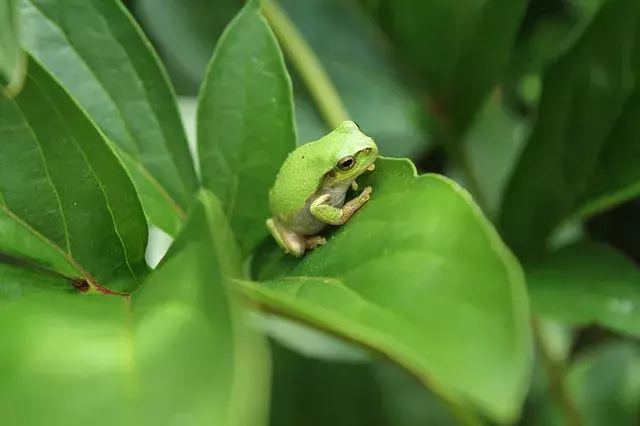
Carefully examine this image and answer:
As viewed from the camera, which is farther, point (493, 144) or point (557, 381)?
point (493, 144)

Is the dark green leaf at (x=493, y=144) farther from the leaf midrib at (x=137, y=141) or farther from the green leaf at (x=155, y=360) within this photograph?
the green leaf at (x=155, y=360)

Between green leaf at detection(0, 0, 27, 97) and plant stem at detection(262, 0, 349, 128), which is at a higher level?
green leaf at detection(0, 0, 27, 97)

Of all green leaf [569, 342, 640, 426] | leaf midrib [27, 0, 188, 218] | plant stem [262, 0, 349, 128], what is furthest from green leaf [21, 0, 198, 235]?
Answer: green leaf [569, 342, 640, 426]

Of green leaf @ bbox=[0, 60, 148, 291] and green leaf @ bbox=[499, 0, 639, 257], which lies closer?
green leaf @ bbox=[0, 60, 148, 291]

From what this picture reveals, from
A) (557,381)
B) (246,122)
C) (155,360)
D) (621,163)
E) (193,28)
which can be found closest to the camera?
(155,360)

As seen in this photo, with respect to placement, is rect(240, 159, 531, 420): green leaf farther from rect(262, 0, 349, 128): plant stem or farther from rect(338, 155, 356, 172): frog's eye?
rect(262, 0, 349, 128): plant stem

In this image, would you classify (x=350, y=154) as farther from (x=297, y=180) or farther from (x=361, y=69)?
(x=361, y=69)

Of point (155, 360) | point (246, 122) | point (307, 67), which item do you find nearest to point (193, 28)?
point (307, 67)
